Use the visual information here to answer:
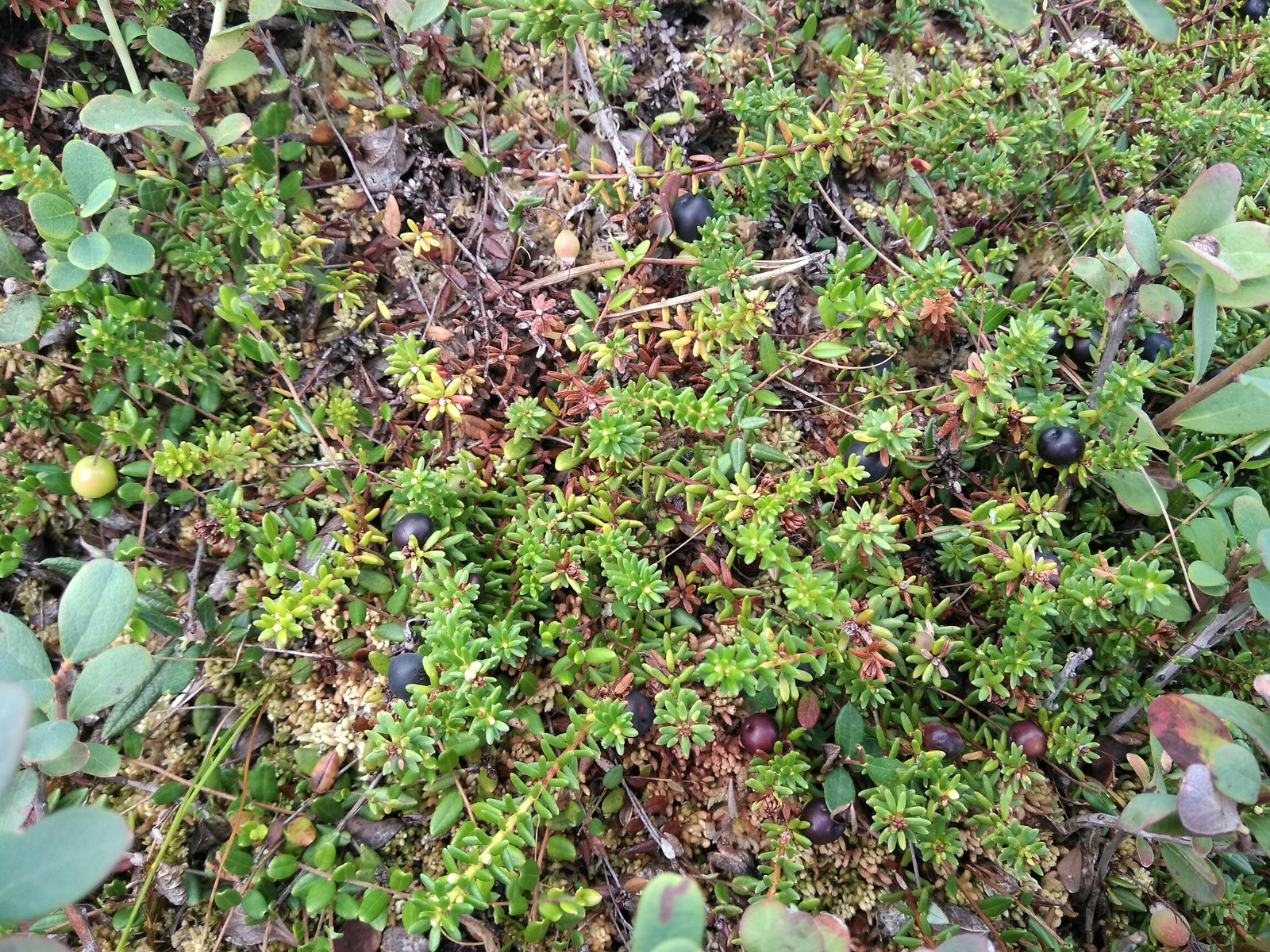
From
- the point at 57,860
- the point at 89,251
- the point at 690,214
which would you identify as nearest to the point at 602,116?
the point at 690,214

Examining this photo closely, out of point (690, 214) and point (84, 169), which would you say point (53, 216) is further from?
point (690, 214)

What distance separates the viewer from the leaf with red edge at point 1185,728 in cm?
209

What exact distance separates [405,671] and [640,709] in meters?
0.86

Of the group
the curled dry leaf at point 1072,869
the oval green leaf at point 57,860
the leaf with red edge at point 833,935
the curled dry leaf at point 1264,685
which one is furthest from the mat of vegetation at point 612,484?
the oval green leaf at point 57,860

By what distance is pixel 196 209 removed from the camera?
127 inches

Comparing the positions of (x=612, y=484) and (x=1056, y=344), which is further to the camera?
(x=1056, y=344)

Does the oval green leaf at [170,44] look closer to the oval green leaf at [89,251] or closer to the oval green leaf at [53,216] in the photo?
the oval green leaf at [53,216]

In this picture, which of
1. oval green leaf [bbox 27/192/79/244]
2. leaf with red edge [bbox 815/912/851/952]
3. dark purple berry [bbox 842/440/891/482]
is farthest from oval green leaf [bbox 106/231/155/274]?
leaf with red edge [bbox 815/912/851/952]

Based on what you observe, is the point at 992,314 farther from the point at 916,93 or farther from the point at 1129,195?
the point at 1129,195

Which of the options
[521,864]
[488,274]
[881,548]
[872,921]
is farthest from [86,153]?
[872,921]

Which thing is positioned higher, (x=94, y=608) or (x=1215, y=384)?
(x=1215, y=384)

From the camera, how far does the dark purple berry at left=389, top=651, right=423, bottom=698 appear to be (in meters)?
2.66

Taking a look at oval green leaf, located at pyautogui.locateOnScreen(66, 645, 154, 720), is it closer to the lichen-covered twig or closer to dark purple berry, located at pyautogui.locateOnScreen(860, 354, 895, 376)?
the lichen-covered twig

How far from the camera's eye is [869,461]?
2900 millimetres
